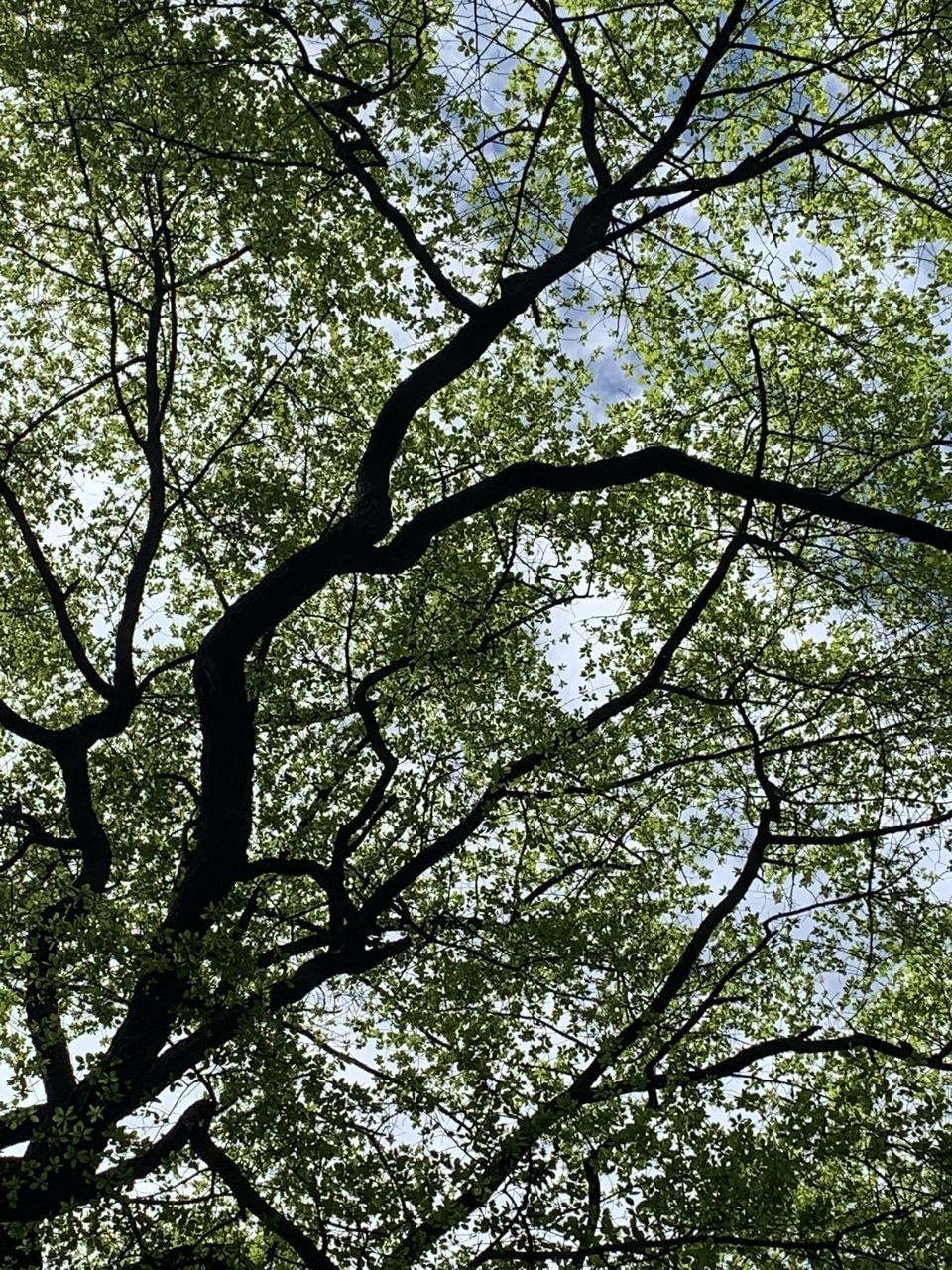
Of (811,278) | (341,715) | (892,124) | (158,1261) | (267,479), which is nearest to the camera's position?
(158,1261)

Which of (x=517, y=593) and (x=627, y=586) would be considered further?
(x=627, y=586)

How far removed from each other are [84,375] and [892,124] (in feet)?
33.6

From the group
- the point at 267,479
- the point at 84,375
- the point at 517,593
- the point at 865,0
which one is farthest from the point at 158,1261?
the point at 865,0

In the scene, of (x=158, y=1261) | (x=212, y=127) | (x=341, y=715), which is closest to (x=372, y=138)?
(x=212, y=127)

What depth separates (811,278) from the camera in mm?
11859

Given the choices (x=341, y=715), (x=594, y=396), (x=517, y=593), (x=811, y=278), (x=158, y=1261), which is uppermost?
(x=811, y=278)

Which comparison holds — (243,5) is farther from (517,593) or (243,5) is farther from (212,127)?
(517,593)

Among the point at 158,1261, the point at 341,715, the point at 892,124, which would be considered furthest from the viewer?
the point at 341,715

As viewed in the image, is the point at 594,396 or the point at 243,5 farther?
the point at 594,396

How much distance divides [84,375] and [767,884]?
11.7 m

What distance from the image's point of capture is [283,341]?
473 inches

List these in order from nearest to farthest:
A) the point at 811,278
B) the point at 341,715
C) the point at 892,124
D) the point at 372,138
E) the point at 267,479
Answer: the point at 892,124 < the point at 372,138 < the point at 341,715 < the point at 811,278 < the point at 267,479

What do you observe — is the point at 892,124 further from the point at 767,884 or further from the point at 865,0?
the point at 767,884

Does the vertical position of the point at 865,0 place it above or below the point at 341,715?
above
